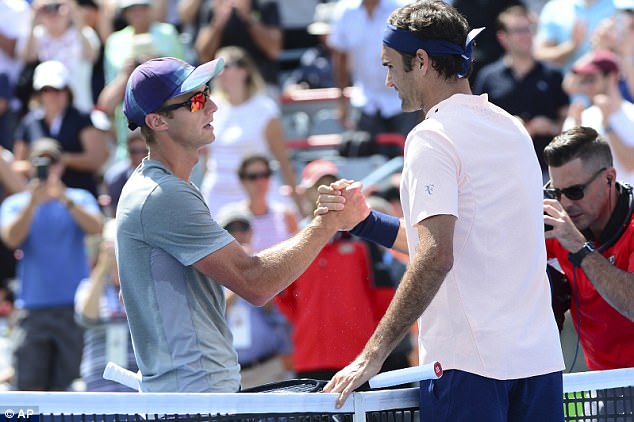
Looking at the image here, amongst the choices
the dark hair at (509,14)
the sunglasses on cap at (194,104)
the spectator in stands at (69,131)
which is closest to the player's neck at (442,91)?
the sunglasses on cap at (194,104)

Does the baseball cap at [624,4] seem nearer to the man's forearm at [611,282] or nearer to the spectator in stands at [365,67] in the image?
the spectator in stands at [365,67]

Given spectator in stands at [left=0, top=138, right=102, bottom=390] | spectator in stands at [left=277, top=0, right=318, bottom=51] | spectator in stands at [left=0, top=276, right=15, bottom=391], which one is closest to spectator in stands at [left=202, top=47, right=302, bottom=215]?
spectator in stands at [left=0, top=138, right=102, bottom=390]

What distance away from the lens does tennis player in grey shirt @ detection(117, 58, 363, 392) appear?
12.1ft

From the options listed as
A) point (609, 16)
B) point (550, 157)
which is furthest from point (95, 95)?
point (550, 157)

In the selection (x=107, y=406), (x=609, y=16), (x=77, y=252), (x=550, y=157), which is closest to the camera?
(x=107, y=406)

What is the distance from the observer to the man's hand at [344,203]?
4.12m

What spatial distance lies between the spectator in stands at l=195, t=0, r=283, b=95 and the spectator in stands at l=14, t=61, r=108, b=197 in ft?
4.39

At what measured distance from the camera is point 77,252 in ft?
28.1

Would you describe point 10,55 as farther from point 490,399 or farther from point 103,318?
point 490,399

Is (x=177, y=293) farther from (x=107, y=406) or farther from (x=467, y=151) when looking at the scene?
(x=467, y=151)

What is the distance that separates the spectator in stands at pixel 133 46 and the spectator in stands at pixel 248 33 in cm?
31

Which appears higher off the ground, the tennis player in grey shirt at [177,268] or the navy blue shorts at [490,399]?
the tennis player in grey shirt at [177,268]

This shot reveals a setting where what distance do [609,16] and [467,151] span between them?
6.43m

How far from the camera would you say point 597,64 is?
8406mm
